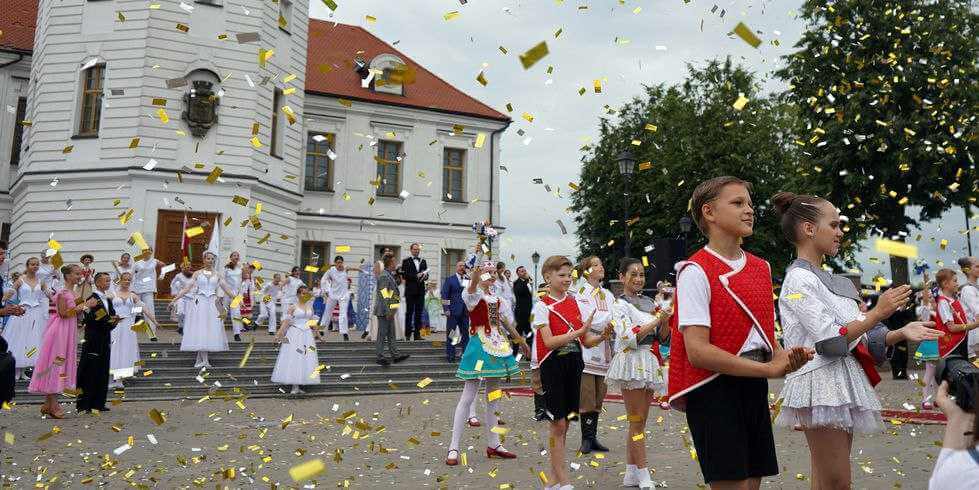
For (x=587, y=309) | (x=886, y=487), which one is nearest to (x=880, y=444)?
(x=886, y=487)

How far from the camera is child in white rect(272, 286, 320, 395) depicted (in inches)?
527

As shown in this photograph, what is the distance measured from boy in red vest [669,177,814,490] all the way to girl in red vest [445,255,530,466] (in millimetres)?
4391

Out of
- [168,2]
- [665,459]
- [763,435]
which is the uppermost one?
[168,2]

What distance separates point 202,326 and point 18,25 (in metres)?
27.3

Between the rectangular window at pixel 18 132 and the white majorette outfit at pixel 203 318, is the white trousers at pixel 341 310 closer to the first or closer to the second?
the white majorette outfit at pixel 203 318

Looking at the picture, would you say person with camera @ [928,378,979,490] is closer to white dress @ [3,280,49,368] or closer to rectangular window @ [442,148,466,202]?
white dress @ [3,280,49,368]

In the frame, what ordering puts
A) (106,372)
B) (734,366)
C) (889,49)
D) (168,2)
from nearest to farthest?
(734,366)
(106,372)
(889,49)
(168,2)

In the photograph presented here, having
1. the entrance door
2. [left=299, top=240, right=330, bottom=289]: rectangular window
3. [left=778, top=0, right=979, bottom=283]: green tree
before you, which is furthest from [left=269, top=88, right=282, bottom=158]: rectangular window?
[left=778, top=0, right=979, bottom=283]: green tree

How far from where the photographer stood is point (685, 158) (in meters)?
37.3

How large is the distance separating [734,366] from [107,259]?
82.2 feet

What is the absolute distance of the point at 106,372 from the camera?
11359 millimetres

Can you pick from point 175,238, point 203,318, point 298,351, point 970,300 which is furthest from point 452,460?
point 175,238

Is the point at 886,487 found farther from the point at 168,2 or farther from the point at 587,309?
the point at 168,2

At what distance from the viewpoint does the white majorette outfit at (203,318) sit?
14914 mm
